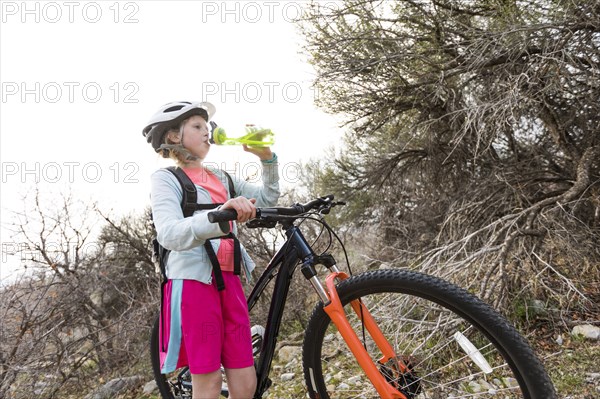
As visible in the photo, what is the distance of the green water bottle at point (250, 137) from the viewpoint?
1.98 m

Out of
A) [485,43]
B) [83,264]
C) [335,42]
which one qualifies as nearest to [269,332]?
[485,43]

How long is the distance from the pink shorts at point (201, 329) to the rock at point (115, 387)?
364 cm

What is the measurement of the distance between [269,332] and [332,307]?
502 millimetres

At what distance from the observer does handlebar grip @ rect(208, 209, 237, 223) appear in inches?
60.7

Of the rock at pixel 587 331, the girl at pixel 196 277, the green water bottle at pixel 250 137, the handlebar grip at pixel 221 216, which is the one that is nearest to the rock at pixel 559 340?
the rock at pixel 587 331

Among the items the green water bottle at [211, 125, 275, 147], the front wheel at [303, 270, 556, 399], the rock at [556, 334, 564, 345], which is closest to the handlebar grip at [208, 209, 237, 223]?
the green water bottle at [211, 125, 275, 147]

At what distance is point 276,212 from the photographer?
74.2 inches

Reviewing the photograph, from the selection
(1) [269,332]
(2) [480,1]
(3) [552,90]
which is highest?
(2) [480,1]

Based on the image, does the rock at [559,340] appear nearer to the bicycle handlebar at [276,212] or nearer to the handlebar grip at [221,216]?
the bicycle handlebar at [276,212]

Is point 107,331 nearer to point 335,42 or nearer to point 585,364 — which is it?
point 335,42

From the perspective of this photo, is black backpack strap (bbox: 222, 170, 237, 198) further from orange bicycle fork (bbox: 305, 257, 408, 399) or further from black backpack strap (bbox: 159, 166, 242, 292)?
orange bicycle fork (bbox: 305, 257, 408, 399)

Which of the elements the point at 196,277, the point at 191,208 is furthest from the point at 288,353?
the point at 191,208

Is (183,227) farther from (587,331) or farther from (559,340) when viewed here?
(587,331)

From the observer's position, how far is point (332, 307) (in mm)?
1802
